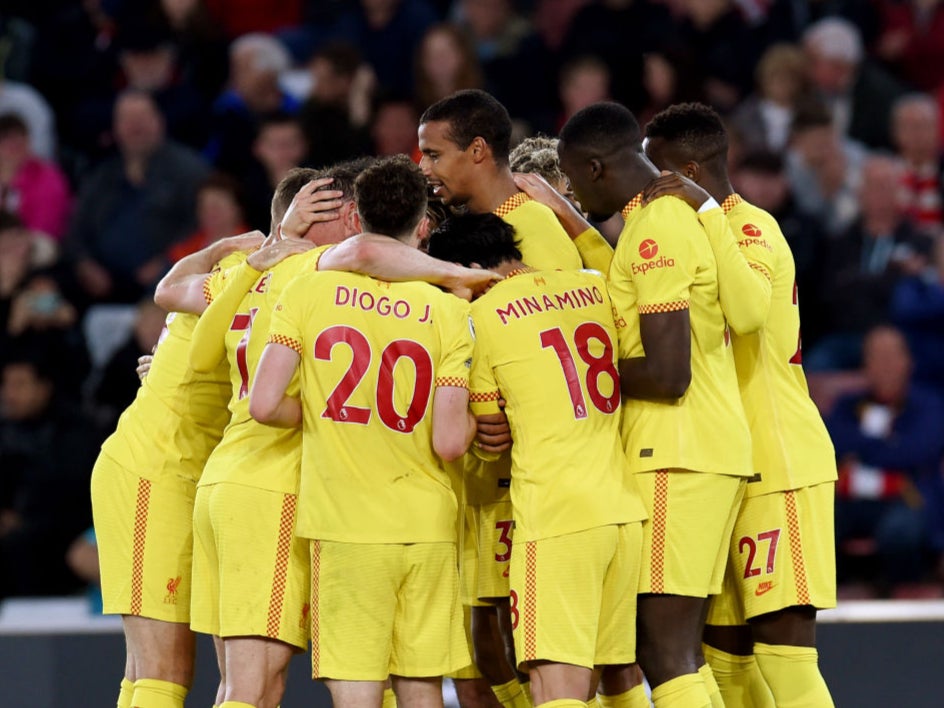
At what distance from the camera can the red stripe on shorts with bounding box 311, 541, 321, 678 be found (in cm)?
519

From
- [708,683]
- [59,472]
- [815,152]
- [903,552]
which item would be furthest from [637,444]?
[815,152]

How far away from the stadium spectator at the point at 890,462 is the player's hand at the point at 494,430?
417 cm

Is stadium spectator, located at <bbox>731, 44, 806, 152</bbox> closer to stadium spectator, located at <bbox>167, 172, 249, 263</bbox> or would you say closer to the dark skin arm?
stadium spectator, located at <bbox>167, 172, 249, 263</bbox>

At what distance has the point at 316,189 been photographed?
18.7ft

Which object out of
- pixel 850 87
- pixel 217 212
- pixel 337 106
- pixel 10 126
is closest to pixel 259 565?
pixel 217 212

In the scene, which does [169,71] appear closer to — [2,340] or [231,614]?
[2,340]

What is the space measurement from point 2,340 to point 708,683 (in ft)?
19.7

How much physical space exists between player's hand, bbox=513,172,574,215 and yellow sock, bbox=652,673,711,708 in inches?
67.8

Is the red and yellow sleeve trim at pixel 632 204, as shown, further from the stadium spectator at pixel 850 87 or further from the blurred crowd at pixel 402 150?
the stadium spectator at pixel 850 87

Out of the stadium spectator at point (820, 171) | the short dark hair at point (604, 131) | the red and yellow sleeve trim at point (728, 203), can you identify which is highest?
the stadium spectator at point (820, 171)

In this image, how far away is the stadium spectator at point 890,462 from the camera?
894cm

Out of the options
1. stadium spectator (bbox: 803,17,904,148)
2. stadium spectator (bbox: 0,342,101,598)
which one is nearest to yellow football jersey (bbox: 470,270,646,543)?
stadium spectator (bbox: 0,342,101,598)

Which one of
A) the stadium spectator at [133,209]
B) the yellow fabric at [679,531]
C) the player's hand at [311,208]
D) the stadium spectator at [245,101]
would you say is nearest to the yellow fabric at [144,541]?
the player's hand at [311,208]

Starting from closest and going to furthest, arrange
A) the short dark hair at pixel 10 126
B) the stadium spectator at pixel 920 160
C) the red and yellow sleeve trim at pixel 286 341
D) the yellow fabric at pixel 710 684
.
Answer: the red and yellow sleeve trim at pixel 286 341
the yellow fabric at pixel 710 684
the stadium spectator at pixel 920 160
the short dark hair at pixel 10 126
